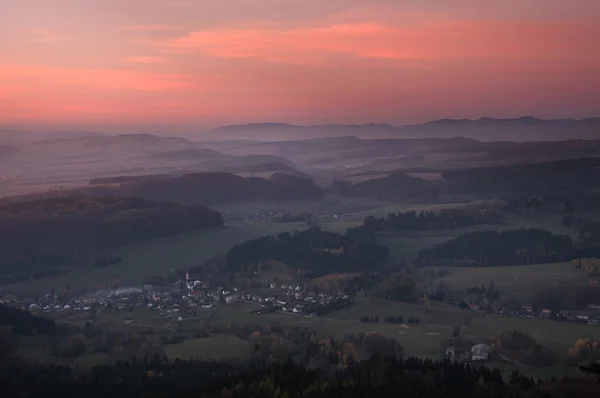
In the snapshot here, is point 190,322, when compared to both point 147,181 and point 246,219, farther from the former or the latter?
point 147,181

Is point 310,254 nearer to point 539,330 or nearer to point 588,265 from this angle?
point 588,265

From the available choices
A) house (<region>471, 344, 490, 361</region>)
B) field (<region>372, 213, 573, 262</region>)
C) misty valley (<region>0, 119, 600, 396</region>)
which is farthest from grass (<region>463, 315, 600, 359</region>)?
field (<region>372, 213, 573, 262</region>)

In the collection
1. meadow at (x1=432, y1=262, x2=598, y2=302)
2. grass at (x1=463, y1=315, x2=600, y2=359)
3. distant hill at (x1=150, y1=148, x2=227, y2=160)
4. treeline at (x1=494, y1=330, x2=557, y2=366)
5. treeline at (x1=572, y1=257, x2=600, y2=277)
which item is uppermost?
distant hill at (x1=150, y1=148, x2=227, y2=160)

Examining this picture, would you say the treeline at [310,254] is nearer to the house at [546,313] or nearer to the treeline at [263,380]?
the house at [546,313]

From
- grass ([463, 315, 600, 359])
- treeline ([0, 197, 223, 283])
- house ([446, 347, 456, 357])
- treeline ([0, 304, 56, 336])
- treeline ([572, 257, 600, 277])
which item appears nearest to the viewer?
house ([446, 347, 456, 357])

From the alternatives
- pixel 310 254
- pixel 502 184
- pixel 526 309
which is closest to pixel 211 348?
pixel 526 309

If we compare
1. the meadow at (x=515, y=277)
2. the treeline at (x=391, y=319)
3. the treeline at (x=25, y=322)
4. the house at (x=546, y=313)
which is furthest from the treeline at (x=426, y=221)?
the treeline at (x=25, y=322)

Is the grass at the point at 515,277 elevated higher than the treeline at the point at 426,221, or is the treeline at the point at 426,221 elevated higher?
the treeline at the point at 426,221

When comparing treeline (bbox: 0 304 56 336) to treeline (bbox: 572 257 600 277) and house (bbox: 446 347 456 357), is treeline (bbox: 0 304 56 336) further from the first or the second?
treeline (bbox: 572 257 600 277)
